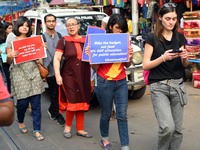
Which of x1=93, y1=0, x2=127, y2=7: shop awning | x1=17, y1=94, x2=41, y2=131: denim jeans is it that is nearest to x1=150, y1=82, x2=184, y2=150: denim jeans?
x1=17, y1=94, x2=41, y2=131: denim jeans

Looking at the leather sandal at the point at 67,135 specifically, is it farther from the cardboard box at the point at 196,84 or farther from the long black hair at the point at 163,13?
the cardboard box at the point at 196,84

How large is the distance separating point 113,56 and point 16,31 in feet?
5.61

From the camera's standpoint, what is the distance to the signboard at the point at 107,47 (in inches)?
182

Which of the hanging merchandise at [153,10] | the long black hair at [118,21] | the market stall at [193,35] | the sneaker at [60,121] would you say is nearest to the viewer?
the long black hair at [118,21]

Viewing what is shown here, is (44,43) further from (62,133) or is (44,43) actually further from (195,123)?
(195,123)

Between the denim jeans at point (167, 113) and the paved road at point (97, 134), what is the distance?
97 centimetres

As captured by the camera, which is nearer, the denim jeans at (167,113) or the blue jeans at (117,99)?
the denim jeans at (167,113)

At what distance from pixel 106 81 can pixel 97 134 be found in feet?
4.48

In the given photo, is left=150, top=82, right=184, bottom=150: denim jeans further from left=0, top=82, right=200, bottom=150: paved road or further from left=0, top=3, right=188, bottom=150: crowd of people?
left=0, top=82, right=200, bottom=150: paved road

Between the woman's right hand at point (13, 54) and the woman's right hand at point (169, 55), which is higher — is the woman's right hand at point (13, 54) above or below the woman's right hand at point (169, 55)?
below

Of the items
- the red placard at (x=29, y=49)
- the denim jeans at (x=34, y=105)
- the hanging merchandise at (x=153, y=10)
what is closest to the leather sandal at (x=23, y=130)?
the denim jeans at (x=34, y=105)

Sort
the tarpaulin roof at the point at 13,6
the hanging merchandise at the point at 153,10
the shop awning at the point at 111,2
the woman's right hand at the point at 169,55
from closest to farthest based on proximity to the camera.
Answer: the woman's right hand at the point at 169,55
the hanging merchandise at the point at 153,10
the shop awning at the point at 111,2
the tarpaulin roof at the point at 13,6

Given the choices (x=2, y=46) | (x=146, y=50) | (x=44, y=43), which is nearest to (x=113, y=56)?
(x=146, y=50)

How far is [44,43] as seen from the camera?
224 inches
